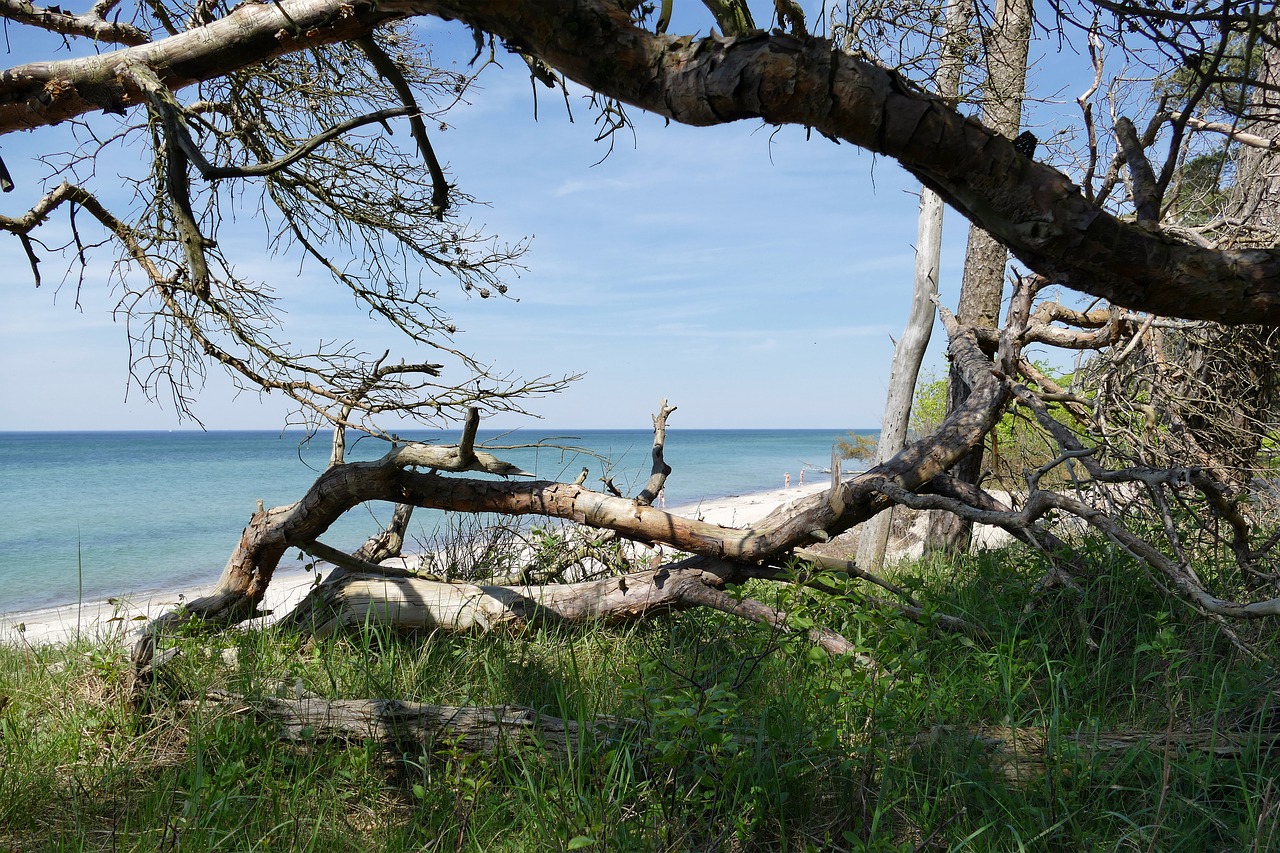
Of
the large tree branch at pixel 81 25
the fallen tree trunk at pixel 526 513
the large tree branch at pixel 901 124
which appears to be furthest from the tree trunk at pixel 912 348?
the large tree branch at pixel 81 25

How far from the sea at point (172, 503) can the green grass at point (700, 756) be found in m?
0.87

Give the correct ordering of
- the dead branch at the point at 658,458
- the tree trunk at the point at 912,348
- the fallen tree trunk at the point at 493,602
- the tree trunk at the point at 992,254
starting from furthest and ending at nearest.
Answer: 1. the tree trunk at the point at 912,348
2. the tree trunk at the point at 992,254
3. the dead branch at the point at 658,458
4. the fallen tree trunk at the point at 493,602

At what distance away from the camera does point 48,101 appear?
3.25m

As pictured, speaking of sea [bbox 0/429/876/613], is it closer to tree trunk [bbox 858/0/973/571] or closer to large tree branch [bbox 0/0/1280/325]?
tree trunk [bbox 858/0/973/571]

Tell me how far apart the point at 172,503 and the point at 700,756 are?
35947 millimetres

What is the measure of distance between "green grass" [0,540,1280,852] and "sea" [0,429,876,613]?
87 centimetres

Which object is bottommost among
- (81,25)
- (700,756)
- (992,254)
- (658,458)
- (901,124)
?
(700,756)

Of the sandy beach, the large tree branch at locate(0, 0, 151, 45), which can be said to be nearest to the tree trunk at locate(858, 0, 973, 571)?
the sandy beach

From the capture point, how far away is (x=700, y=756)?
2523 mm

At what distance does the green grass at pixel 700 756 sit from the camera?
2.40 metres

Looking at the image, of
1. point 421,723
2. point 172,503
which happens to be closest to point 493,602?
point 421,723

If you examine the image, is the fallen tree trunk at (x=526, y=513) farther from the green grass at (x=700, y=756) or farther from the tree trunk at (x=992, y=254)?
the tree trunk at (x=992, y=254)

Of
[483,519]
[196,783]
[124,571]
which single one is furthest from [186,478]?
[196,783]

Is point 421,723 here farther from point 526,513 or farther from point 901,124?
point 901,124
